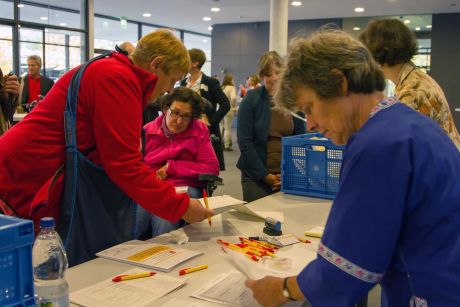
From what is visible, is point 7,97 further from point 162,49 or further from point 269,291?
point 269,291

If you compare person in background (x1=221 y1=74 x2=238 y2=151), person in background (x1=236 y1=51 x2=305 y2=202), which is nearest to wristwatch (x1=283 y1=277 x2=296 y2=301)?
person in background (x1=236 y1=51 x2=305 y2=202)

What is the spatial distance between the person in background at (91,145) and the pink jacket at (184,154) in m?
1.02

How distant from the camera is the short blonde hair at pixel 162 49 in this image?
6.06 feet

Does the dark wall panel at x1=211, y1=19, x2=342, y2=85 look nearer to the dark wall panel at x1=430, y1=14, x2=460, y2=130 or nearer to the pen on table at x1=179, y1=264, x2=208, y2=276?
the dark wall panel at x1=430, y1=14, x2=460, y2=130

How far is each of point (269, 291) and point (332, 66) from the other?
560 millimetres

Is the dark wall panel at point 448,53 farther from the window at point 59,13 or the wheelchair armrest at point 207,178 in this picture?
the wheelchair armrest at point 207,178

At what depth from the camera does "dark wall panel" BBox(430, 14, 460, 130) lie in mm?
11398

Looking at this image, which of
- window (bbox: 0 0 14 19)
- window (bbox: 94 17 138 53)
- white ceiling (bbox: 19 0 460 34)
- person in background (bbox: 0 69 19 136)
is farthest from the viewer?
window (bbox: 94 17 138 53)

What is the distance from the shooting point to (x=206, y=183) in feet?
9.21

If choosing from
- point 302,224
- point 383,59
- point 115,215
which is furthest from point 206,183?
point 383,59

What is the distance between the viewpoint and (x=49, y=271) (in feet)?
4.16

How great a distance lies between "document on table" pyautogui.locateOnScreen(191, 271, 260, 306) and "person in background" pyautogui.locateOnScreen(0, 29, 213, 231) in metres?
0.38

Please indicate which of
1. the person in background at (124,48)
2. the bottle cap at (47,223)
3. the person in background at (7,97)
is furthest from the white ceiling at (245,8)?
the bottle cap at (47,223)

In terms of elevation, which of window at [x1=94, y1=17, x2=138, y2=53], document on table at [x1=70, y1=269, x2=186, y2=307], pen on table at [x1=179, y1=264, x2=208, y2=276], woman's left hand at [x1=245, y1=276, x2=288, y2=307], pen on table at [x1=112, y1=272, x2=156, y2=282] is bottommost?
document on table at [x1=70, y1=269, x2=186, y2=307]
